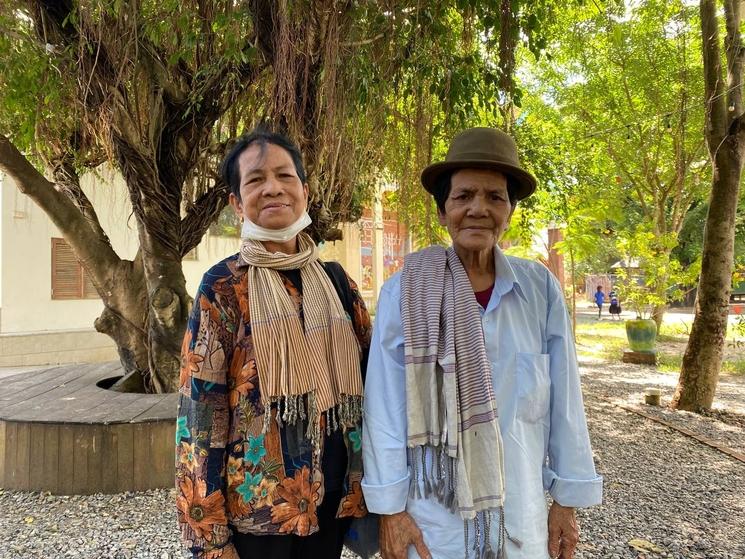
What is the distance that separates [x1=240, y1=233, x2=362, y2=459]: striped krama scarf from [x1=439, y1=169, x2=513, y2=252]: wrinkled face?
47 centimetres

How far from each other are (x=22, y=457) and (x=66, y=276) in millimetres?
7063

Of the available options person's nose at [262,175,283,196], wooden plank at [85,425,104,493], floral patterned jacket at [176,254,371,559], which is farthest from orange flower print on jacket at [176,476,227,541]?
wooden plank at [85,425,104,493]

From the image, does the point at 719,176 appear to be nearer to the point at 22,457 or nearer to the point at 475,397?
the point at 475,397

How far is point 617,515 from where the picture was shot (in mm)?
3447

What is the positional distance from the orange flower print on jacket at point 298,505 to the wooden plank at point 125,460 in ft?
8.58

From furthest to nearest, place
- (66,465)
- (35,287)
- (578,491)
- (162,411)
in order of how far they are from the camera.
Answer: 1. (35,287)
2. (162,411)
3. (66,465)
4. (578,491)

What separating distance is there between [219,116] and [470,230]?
3734 millimetres

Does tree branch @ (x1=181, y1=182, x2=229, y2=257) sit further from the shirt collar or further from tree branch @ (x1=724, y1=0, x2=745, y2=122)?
tree branch @ (x1=724, y1=0, x2=745, y2=122)

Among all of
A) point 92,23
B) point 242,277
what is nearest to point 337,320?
point 242,277

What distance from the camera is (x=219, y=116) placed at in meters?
4.68

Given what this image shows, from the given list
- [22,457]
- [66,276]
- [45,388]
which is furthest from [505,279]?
[66,276]

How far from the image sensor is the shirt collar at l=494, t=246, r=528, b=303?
1.58 meters

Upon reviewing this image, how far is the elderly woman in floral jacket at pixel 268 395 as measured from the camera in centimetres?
149

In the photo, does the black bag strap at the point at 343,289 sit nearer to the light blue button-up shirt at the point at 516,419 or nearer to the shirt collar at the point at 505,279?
the light blue button-up shirt at the point at 516,419
